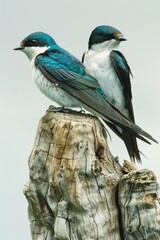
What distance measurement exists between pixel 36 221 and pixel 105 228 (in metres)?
1.05

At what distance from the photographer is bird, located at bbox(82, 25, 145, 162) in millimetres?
11258

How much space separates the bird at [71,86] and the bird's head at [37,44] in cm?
11

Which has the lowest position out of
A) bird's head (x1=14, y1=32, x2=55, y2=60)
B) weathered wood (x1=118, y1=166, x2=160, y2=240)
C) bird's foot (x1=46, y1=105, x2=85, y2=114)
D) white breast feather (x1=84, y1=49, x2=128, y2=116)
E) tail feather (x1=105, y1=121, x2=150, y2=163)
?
weathered wood (x1=118, y1=166, x2=160, y2=240)

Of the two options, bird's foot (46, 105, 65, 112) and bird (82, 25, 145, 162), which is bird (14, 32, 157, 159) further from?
bird (82, 25, 145, 162)

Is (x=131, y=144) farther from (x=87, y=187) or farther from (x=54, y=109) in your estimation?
(x=87, y=187)

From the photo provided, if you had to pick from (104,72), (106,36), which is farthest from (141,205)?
(106,36)

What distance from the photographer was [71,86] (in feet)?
31.3

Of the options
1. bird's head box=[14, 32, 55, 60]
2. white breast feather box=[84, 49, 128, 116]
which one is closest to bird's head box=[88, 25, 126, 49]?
white breast feather box=[84, 49, 128, 116]

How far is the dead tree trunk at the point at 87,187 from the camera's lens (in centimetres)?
827

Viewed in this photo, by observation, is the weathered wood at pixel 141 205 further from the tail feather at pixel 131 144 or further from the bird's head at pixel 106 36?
the bird's head at pixel 106 36

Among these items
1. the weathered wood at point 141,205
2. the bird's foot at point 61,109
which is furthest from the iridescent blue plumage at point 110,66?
the weathered wood at point 141,205

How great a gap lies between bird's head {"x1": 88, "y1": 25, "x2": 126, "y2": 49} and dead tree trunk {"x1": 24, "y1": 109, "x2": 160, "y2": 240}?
9.40ft

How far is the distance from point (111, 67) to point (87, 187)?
3477 mm

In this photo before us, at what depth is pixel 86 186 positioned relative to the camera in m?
8.33
